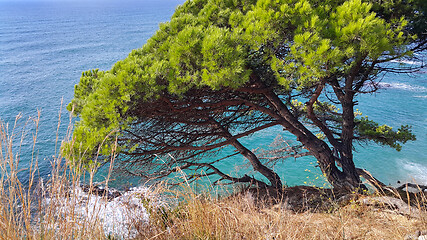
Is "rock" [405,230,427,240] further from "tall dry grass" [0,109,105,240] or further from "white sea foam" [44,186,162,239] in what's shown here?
"tall dry grass" [0,109,105,240]

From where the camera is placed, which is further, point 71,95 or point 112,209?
point 71,95

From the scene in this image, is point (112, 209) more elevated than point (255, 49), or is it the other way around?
point (255, 49)

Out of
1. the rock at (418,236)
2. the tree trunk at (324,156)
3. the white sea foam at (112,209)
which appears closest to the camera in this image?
→ the white sea foam at (112,209)

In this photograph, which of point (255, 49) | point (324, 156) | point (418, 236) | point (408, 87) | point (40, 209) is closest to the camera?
point (40, 209)

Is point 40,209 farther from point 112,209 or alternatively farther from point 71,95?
point 71,95

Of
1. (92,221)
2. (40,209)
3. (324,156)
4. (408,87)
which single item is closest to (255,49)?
(324,156)

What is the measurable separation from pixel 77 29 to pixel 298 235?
37.2 meters

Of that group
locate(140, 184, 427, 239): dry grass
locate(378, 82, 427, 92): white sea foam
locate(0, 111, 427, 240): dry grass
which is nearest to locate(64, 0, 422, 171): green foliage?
locate(0, 111, 427, 240): dry grass

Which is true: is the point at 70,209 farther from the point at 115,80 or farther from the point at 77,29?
the point at 77,29

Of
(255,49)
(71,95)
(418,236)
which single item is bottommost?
(71,95)

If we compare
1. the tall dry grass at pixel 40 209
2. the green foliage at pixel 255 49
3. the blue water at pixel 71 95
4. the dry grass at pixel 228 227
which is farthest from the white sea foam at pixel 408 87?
the tall dry grass at pixel 40 209

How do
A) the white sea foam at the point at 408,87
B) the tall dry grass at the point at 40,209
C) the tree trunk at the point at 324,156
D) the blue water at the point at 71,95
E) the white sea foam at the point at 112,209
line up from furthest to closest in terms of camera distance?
the white sea foam at the point at 408,87 → the blue water at the point at 71,95 → the tree trunk at the point at 324,156 → the white sea foam at the point at 112,209 → the tall dry grass at the point at 40,209

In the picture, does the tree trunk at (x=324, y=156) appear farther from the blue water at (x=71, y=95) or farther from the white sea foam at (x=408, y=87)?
the white sea foam at (x=408, y=87)

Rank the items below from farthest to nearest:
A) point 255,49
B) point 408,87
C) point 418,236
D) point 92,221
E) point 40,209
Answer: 1. point 408,87
2. point 255,49
3. point 418,236
4. point 92,221
5. point 40,209
